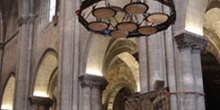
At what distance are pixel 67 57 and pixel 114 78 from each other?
23.5 ft

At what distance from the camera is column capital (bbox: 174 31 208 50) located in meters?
8.74

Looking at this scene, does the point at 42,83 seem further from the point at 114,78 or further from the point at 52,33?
the point at 114,78

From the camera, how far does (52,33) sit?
1622cm

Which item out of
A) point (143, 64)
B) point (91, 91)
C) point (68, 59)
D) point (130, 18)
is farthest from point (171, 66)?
point (68, 59)

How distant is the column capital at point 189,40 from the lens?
8742mm

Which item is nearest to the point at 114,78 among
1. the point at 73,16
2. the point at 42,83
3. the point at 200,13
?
the point at 42,83

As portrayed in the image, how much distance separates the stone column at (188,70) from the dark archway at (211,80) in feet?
27.0

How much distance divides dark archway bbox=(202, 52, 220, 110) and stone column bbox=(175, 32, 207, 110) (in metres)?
8.24

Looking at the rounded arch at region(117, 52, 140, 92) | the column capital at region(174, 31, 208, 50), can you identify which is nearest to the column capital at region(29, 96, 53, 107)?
the rounded arch at region(117, 52, 140, 92)

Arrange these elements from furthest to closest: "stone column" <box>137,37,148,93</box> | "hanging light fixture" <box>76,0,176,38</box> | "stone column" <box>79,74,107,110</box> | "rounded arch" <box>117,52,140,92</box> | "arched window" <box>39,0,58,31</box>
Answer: "rounded arch" <box>117,52,140,92</box> < "arched window" <box>39,0,58,31</box> < "stone column" <box>79,74,107,110</box> < "stone column" <box>137,37,148,93</box> < "hanging light fixture" <box>76,0,176,38</box>

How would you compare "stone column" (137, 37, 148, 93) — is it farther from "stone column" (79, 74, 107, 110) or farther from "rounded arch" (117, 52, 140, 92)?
"rounded arch" (117, 52, 140, 92)

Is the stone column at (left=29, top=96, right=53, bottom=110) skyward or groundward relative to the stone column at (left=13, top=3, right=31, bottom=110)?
groundward

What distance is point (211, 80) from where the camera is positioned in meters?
19.5

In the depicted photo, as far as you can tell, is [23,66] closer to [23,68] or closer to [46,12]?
[23,68]
